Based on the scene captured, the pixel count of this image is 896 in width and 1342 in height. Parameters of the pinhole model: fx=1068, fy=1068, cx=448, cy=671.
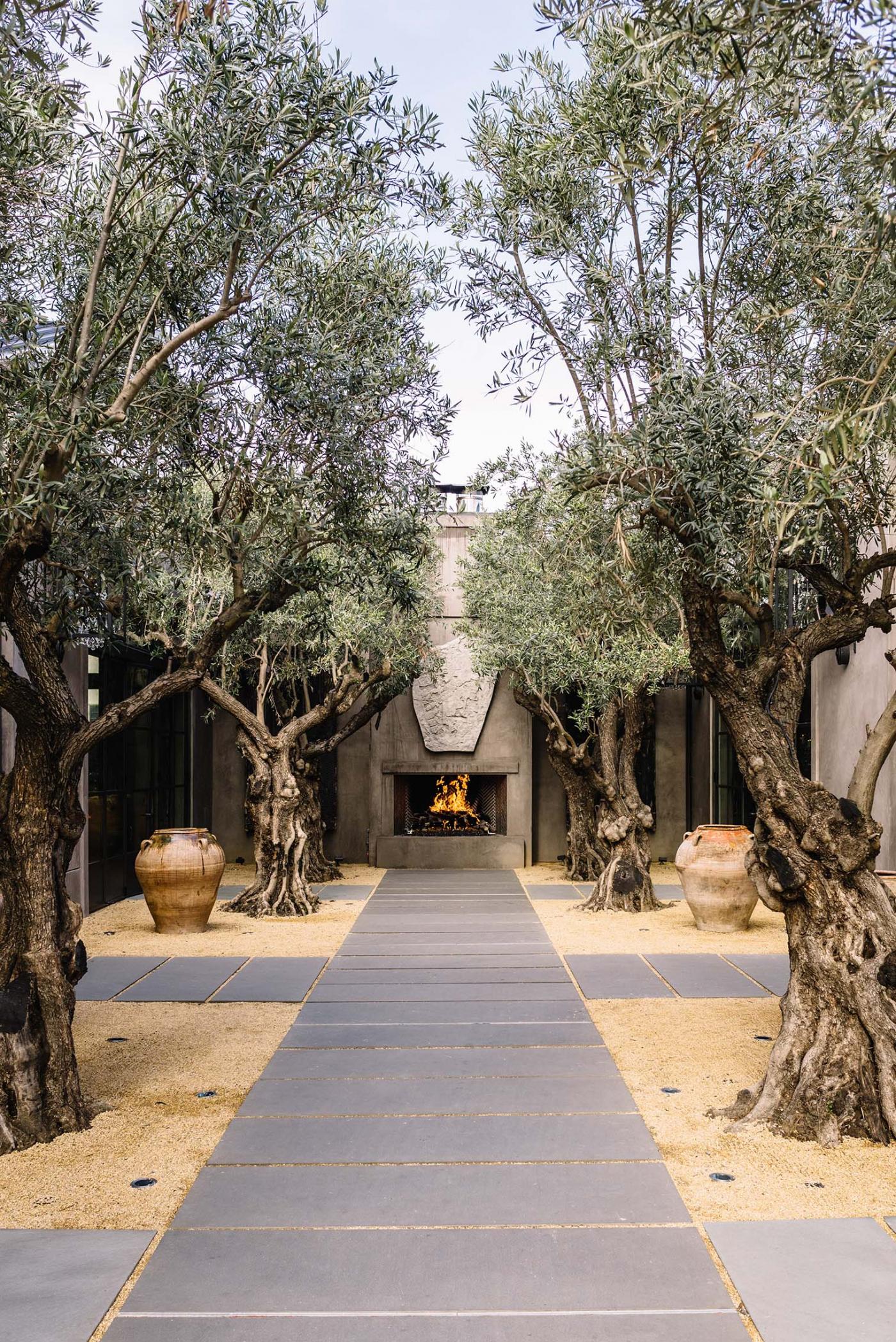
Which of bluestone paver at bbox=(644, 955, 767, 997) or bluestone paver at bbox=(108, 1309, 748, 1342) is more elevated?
bluestone paver at bbox=(108, 1309, 748, 1342)

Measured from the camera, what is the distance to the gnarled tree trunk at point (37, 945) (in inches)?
195

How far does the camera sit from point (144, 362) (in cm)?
570

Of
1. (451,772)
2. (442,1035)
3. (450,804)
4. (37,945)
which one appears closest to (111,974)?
(442,1035)

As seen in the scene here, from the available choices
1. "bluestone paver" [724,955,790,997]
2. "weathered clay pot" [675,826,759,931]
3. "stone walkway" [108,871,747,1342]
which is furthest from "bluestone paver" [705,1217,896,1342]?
"weathered clay pot" [675,826,759,931]

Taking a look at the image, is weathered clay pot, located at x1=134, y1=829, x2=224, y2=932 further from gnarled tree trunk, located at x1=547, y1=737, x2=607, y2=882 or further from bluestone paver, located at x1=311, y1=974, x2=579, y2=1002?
gnarled tree trunk, located at x1=547, y1=737, x2=607, y2=882

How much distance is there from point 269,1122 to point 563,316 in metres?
4.71

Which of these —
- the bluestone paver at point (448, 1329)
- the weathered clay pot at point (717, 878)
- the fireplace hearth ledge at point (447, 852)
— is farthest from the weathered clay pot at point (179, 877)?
the bluestone paver at point (448, 1329)

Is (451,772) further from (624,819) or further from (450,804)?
(624,819)

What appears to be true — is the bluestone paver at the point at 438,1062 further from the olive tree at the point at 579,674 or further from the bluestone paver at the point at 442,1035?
the olive tree at the point at 579,674

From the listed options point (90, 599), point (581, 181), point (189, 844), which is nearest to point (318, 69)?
point (581, 181)

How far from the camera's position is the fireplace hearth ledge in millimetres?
16906

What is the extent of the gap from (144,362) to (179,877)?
20.6ft

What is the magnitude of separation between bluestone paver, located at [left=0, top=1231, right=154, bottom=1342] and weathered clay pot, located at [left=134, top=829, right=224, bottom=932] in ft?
22.1

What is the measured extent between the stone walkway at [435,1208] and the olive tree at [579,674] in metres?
3.52
